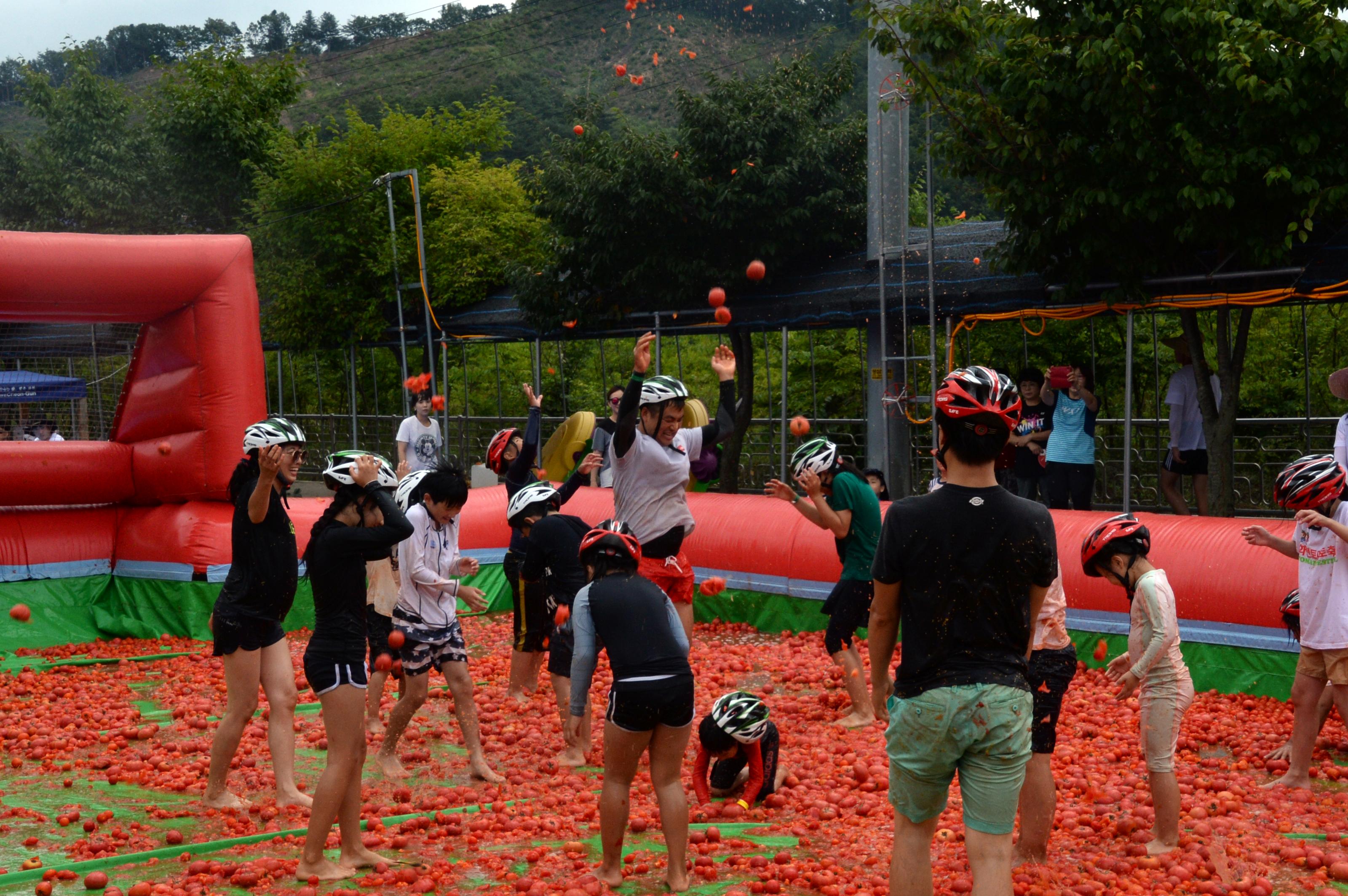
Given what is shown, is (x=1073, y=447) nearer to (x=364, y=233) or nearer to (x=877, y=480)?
(x=877, y=480)

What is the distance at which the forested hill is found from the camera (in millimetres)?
75875

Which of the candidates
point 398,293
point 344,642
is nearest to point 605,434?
point 344,642

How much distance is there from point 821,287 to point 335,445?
1695 centimetres

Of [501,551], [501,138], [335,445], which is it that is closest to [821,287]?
[501,551]

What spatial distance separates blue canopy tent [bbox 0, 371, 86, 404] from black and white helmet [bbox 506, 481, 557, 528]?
782 cm

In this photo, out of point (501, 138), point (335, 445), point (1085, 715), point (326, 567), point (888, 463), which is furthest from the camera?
point (501, 138)

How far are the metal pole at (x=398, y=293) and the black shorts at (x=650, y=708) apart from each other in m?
17.1

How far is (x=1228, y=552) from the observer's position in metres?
8.80

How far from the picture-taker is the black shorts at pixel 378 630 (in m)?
7.49

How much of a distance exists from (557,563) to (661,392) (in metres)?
1.35

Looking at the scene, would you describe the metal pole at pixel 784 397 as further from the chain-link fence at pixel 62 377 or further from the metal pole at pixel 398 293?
the chain-link fence at pixel 62 377

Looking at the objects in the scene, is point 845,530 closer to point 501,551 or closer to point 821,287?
point 501,551

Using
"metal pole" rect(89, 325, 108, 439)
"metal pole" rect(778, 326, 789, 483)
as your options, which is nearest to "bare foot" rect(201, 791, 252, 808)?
"metal pole" rect(89, 325, 108, 439)

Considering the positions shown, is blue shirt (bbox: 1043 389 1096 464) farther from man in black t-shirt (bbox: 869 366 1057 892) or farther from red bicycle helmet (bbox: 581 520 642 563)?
man in black t-shirt (bbox: 869 366 1057 892)
